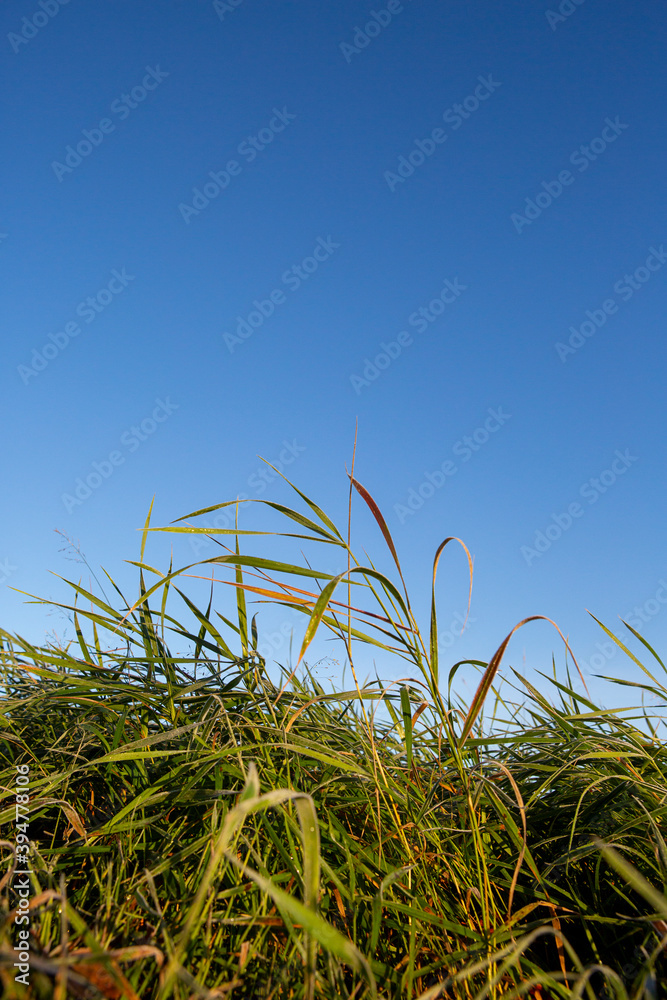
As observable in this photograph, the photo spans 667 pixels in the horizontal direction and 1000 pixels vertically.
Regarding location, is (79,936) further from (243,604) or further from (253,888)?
(243,604)

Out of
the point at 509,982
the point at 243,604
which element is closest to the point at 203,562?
the point at 243,604

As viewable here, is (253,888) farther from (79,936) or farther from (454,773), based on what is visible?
(454,773)

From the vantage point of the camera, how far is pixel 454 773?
1313 millimetres

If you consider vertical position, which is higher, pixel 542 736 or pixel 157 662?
pixel 157 662

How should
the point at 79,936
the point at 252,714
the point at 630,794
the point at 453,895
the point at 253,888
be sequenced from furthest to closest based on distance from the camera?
1. the point at 252,714
2. the point at 630,794
3. the point at 453,895
4. the point at 253,888
5. the point at 79,936

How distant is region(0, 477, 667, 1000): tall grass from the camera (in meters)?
0.89

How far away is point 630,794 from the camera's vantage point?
1.23 m

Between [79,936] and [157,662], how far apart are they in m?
0.71

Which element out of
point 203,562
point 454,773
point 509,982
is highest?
point 203,562

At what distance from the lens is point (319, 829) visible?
44.8 inches

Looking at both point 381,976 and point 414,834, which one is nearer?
point 381,976

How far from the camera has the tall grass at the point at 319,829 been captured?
2.90 ft

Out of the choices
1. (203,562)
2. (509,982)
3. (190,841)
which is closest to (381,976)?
(509,982)

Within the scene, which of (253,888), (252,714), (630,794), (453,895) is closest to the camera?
(253,888)
